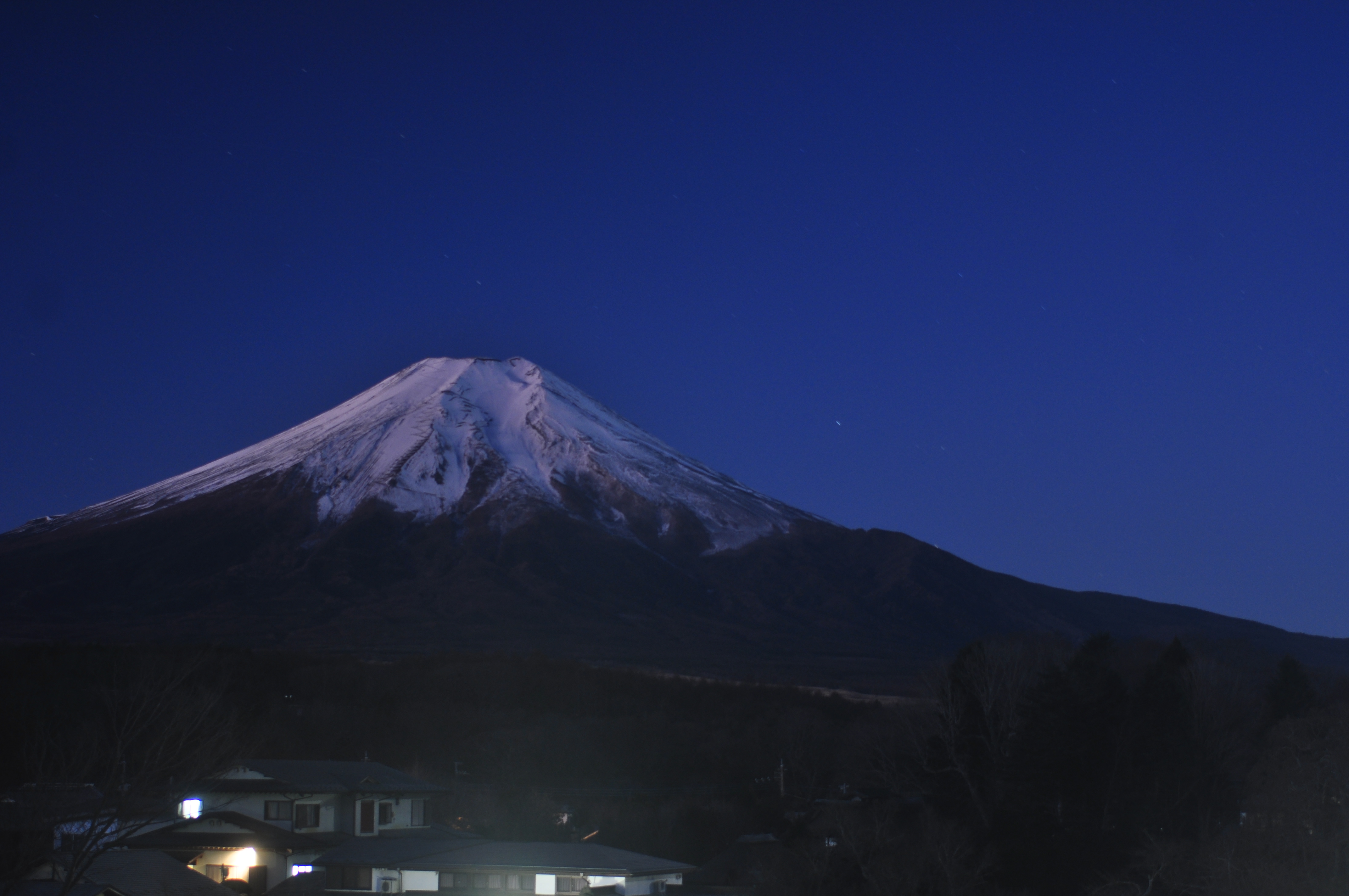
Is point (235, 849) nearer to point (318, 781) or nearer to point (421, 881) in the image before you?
point (318, 781)

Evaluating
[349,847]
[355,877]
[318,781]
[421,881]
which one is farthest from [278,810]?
[421,881]

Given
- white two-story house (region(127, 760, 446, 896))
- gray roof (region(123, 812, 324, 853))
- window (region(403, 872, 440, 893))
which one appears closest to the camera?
window (region(403, 872, 440, 893))

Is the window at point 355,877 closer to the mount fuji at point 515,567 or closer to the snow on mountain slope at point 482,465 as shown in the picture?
the mount fuji at point 515,567

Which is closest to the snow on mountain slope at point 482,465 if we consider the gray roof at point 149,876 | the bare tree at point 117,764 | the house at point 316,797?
the bare tree at point 117,764

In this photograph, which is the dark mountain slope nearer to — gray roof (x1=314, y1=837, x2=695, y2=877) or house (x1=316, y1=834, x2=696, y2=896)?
gray roof (x1=314, y1=837, x2=695, y2=877)

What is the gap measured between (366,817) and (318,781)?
208 centimetres

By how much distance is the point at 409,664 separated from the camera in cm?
8662

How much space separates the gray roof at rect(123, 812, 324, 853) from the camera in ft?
111

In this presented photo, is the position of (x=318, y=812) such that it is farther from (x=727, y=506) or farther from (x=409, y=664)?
(x=727, y=506)

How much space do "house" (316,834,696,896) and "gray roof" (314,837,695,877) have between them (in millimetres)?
24

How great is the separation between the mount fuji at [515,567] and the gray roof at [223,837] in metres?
57.6

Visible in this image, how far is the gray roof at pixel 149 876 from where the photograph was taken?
25.3 meters

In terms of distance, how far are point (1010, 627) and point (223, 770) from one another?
11131 cm

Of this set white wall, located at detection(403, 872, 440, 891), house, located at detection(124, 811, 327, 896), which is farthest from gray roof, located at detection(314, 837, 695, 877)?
house, located at detection(124, 811, 327, 896)
